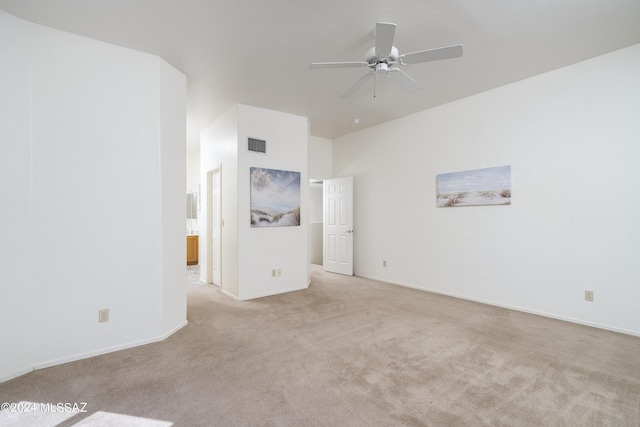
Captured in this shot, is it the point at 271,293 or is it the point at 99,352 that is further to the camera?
the point at 271,293

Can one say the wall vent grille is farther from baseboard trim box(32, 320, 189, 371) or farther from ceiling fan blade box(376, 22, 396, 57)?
baseboard trim box(32, 320, 189, 371)

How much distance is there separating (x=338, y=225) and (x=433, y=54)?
426 centimetres

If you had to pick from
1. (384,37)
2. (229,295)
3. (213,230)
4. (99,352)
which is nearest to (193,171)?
(213,230)

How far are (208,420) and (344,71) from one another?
350 cm

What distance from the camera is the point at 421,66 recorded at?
3.42 meters

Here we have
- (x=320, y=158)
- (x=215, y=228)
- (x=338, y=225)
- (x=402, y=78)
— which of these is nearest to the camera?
(x=402, y=78)

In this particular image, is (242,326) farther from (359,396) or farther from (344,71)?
(344,71)

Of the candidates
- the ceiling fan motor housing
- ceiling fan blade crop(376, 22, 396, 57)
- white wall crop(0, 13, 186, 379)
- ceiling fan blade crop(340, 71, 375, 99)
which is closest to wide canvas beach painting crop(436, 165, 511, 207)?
ceiling fan blade crop(340, 71, 375, 99)

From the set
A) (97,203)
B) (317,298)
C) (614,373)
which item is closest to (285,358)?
(317,298)

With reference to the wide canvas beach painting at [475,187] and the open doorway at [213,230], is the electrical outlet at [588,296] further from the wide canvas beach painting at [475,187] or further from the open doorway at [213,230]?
the open doorway at [213,230]

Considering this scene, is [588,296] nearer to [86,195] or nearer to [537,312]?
[537,312]

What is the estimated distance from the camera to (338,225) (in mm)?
6387

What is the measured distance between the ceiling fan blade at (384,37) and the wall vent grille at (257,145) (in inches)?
101

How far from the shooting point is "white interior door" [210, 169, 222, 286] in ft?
16.9
